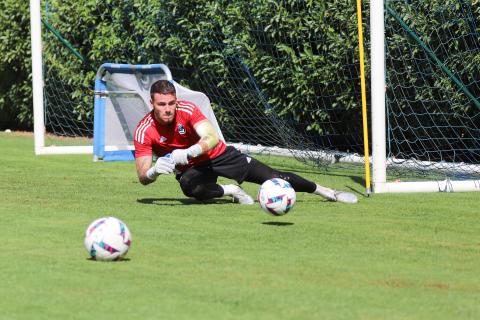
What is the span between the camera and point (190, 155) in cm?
1041

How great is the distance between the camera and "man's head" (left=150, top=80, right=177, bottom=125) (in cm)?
1051

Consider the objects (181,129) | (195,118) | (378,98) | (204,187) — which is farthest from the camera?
(378,98)

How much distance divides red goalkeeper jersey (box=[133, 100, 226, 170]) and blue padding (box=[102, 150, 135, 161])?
16.9 feet

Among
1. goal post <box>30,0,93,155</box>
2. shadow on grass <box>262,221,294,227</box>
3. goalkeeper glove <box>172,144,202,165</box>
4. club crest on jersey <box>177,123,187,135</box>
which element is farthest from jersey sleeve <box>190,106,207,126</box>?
goal post <box>30,0,93,155</box>

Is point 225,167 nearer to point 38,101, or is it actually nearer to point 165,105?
point 165,105

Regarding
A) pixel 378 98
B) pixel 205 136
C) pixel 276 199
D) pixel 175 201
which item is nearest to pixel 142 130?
pixel 205 136

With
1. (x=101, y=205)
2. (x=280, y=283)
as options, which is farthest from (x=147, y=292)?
(x=101, y=205)

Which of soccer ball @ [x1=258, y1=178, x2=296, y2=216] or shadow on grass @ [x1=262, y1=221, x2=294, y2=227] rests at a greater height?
soccer ball @ [x1=258, y1=178, x2=296, y2=216]

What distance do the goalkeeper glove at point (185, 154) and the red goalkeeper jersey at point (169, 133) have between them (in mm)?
363

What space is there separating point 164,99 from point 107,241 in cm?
330

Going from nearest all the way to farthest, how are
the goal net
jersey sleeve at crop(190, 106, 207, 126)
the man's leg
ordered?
jersey sleeve at crop(190, 106, 207, 126)
the man's leg
the goal net

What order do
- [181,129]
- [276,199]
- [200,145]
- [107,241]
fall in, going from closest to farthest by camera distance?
[107,241] → [276,199] → [200,145] → [181,129]

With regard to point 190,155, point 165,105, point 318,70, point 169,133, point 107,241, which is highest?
point 318,70

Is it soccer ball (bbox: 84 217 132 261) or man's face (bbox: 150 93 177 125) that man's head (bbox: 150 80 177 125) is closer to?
man's face (bbox: 150 93 177 125)
